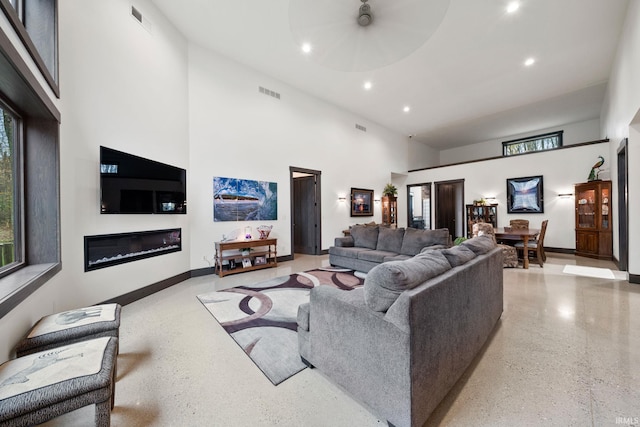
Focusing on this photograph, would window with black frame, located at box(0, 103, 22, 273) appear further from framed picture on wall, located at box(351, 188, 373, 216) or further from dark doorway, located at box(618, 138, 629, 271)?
dark doorway, located at box(618, 138, 629, 271)

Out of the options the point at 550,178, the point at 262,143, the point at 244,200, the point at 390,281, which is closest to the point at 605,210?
the point at 550,178

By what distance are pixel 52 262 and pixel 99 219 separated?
2.79 feet

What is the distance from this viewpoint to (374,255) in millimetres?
4781

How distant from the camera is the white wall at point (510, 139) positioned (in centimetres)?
862

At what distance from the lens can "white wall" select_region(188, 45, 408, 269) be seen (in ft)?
16.0

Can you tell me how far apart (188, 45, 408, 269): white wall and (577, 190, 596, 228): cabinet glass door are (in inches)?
216

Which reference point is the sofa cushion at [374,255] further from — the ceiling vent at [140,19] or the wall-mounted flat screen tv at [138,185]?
the ceiling vent at [140,19]

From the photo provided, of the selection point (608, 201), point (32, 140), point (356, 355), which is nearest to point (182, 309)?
point (32, 140)

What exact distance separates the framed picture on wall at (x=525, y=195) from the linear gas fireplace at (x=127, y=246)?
9374 millimetres

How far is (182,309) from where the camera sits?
321 centimetres

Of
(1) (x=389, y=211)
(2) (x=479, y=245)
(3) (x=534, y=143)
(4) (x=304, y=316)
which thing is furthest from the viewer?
(3) (x=534, y=143)

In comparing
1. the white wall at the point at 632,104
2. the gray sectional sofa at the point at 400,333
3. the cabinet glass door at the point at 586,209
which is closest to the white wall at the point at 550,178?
the cabinet glass door at the point at 586,209

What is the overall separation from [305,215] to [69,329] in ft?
19.3

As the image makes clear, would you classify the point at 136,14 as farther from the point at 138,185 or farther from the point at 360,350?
the point at 360,350
